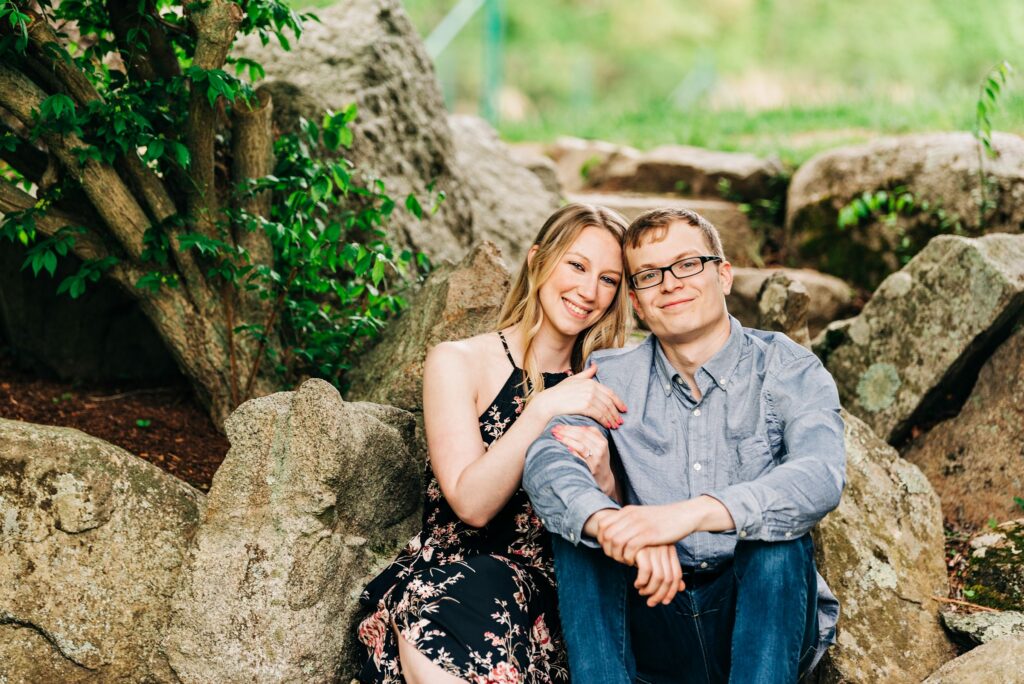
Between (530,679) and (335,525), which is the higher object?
(335,525)

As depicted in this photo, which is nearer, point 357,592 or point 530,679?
point 530,679

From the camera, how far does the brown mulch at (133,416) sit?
12.6ft

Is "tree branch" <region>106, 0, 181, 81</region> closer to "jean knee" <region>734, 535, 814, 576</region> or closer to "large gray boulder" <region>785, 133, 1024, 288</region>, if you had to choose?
"jean knee" <region>734, 535, 814, 576</region>

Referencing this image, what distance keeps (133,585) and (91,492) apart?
32cm

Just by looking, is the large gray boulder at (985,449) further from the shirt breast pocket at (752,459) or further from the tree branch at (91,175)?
the tree branch at (91,175)

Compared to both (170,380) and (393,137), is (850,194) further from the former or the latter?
(170,380)

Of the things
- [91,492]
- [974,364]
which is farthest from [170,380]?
[974,364]

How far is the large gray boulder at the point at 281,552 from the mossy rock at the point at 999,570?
214cm

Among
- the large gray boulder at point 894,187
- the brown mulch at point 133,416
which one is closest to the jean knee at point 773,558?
the brown mulch at point 133,416

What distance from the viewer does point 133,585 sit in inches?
118

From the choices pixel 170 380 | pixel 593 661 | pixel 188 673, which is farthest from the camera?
pixel 170 380

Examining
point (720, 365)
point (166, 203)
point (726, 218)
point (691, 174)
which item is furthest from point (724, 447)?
point (691, 174)

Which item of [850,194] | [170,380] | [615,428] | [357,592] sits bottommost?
[357,592]

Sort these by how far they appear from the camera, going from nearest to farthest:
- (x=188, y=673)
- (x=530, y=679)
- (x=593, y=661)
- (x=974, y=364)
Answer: (x=593, y=661) → (x=530, y=679) → (x=188, y=673) → (x=974, y=364)
